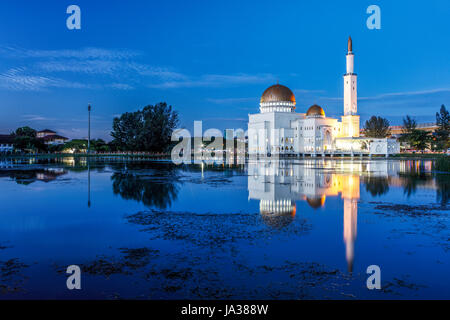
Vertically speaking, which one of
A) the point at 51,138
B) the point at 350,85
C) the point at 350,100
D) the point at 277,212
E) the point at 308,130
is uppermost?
the point at 350,85

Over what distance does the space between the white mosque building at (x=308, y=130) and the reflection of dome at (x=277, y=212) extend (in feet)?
185

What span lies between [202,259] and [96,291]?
76.3 inches

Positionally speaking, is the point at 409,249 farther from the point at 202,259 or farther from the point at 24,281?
the point at 24,281

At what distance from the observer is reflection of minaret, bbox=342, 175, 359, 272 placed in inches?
268

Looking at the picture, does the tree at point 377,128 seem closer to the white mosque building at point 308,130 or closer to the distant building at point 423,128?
the white mosque building at point 308,130

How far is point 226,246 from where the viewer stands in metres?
7.25

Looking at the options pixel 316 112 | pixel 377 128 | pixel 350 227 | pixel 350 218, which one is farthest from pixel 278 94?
pixel 350 227

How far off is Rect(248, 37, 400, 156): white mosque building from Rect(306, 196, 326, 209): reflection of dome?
54.8m

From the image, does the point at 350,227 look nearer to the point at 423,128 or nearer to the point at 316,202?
the point at 316,202

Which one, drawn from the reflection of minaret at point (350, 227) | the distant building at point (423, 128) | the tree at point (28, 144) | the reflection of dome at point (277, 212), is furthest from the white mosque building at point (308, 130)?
the reflection of dome at point (277, 212)

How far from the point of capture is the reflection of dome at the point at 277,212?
9.30 meters

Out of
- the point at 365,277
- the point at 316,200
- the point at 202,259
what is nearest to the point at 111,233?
the point at 202,259

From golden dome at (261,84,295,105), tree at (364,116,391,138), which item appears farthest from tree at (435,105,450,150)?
golden dome at (261,84,295,105)

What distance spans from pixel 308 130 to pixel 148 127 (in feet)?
103
